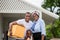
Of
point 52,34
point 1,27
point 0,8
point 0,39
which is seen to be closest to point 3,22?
point 1,27

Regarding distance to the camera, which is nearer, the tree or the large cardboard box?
the large cardboard box

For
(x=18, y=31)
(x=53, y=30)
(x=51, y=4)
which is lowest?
(x=53, y=30)

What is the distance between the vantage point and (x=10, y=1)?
39.6ft

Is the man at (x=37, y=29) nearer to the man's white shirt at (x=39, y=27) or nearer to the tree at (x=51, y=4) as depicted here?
the man's white shirt at (x=39, y=27)

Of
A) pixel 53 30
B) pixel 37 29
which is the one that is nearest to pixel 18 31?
pixel 37 29

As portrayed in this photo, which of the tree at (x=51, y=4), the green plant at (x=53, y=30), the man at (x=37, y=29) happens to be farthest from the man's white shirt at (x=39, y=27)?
the tree at (x=51, y=4)

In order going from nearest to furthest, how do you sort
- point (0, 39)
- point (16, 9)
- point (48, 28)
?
1. point (16, 9)
2. point (0, 39)
3. point (48, 28)

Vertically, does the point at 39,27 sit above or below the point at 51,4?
below

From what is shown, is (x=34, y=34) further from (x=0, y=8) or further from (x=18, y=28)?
(x=0, y=8)

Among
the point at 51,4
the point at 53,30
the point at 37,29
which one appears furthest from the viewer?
the point at 51,4

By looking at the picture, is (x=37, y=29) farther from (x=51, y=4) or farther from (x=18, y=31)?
(x=51, y=4)

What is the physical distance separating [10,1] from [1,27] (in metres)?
3.50

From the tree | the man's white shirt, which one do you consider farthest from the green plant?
the man's white shirt

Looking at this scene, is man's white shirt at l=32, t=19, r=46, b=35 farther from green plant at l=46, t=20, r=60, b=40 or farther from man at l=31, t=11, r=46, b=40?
green plant at l=46, t=20, r=60, b=40
